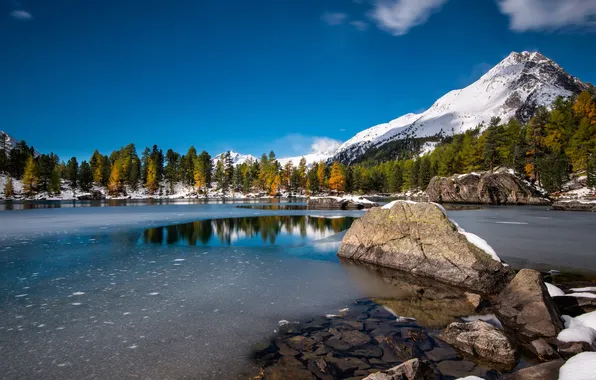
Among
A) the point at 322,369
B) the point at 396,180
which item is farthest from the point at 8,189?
the point at 396,180

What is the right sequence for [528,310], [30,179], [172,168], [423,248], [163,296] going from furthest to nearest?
[172,168], [30,179], [423,248], [163,296], [528,310]

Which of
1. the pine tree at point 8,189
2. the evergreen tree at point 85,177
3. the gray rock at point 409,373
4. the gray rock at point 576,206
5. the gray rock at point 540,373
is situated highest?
the evergreen tree at point 85,177

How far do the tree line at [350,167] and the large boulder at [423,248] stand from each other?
65995 millimetres

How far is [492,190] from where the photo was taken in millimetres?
62031

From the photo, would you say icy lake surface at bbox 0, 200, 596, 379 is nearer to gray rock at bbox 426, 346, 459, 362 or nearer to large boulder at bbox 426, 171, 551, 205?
gray rock at bbox 426, 346, 459, 362

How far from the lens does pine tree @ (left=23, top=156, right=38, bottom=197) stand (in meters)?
96.1

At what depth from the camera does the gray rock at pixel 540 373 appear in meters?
4.65

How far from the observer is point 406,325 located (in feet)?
23.2

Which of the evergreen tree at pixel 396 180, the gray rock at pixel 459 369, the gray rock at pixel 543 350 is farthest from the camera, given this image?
the evergreen tree at pixel 396 180

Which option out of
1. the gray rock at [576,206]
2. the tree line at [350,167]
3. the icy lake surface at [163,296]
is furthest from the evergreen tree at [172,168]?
the gray rock at [576,206]

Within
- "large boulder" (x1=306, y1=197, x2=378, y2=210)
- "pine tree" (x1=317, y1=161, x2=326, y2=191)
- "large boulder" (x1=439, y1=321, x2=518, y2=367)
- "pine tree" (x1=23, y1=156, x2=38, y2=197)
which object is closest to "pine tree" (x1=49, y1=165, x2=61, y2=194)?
"pine tree" (x1=23, y1=156, x2=38, y2=197)

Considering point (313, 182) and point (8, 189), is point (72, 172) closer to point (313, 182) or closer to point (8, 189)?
point (8, 189)

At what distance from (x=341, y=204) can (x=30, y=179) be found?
10604 cm

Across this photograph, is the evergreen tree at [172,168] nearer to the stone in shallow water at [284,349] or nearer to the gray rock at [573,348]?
the stone in shallow water at [284,349]
